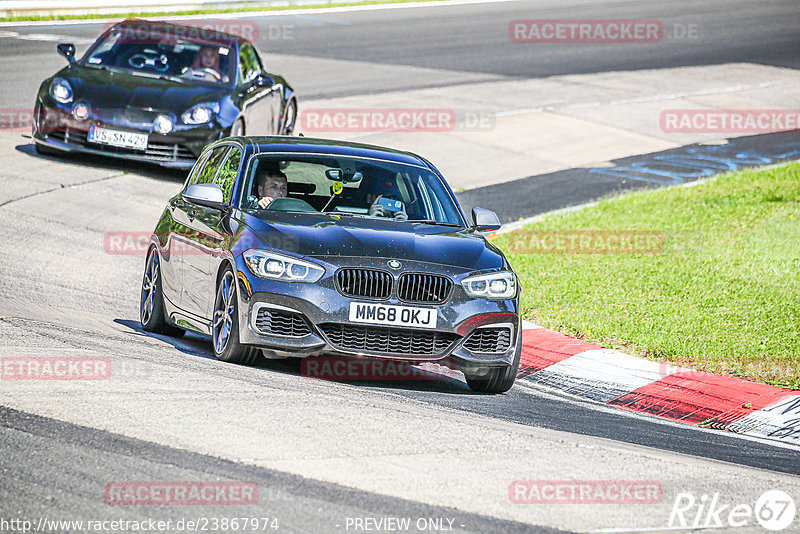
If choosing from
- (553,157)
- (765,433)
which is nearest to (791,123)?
(553,157)

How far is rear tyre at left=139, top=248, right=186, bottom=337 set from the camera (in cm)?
930

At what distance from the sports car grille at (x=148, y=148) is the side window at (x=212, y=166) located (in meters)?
5.11

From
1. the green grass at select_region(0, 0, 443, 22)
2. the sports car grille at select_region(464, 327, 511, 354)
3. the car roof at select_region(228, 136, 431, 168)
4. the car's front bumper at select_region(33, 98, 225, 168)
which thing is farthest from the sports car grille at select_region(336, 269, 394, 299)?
the green grass at select_region(0, 0, 443, 22)

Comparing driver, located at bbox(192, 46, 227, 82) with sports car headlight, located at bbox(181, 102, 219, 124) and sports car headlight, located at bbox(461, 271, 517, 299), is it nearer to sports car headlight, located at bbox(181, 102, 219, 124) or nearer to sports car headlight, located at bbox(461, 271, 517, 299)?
sports car headlight, located at bbox(181, 102, 219, 124)

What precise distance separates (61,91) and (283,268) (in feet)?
27.1

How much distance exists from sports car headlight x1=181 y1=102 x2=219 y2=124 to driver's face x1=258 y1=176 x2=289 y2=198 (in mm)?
6300

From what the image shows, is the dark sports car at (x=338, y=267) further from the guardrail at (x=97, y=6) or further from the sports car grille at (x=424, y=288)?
the guardrail at (x=97, y=6)

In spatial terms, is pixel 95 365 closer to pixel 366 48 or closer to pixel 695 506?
pixel 695 506

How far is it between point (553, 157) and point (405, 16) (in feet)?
47.0

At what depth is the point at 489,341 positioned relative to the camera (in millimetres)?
7855

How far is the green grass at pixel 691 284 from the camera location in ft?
32.0

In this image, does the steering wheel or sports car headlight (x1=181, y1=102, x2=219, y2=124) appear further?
the steering wheel

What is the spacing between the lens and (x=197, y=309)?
28.1 feet

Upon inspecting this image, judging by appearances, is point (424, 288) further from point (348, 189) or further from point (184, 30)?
point (184, 30)
